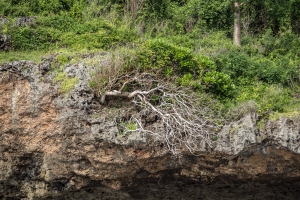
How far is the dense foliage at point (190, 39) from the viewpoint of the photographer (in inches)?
404

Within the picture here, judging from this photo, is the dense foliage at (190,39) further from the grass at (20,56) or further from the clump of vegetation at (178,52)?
the grass at (20,56)

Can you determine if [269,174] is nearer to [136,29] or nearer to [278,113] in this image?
[278,113]

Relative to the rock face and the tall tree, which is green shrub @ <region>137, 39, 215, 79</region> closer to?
the rock face

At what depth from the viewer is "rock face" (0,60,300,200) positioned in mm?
9281

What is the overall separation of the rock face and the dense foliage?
0.82m

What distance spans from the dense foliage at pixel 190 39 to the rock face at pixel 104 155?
0.82m

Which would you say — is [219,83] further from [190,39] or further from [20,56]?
[20,56]

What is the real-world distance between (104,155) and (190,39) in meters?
5.33

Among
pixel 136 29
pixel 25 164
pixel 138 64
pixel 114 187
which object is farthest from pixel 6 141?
pixel 136 29

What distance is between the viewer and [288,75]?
1159cm

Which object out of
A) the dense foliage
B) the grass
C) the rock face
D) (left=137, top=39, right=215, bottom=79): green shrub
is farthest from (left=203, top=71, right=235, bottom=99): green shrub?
the grass

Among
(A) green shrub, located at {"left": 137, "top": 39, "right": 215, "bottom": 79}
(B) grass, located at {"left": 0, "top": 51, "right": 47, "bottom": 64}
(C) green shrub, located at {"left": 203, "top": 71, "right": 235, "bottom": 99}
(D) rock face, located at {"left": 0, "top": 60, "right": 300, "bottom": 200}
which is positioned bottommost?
(D) rock face, located at {"left": 0, "top": 60, "right": 300, "bottom": 200}

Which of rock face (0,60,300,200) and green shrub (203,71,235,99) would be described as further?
green shrub (203,71,235,99)

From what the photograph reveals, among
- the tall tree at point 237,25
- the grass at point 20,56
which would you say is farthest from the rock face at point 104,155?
the tall tree at point 237,25
